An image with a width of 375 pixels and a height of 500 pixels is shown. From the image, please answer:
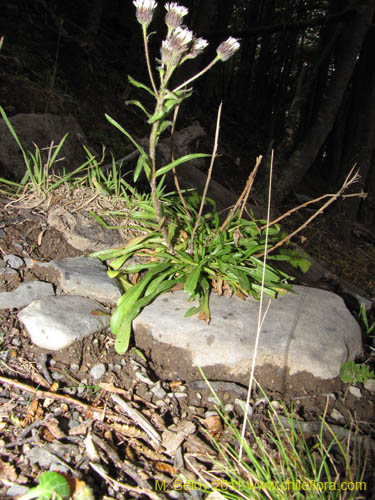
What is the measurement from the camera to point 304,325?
1.99 meters

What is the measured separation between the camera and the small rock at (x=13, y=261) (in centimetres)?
209

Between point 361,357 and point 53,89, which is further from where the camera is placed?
point 53,89

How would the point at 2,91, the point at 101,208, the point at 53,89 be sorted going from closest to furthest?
the point at 101,208, the point at 2,91, the point at 53,89

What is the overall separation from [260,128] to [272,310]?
790cm

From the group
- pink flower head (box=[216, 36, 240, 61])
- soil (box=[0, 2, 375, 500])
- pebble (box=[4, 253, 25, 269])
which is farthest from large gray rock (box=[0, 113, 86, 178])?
pink flower head (box=[216, 36, 240, 61])

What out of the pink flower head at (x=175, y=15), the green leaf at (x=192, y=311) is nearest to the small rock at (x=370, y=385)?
the green leaf at (x=192, y=311)

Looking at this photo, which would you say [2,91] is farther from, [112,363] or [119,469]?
[119,469]

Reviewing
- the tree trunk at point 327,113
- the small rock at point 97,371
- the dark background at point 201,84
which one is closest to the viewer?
the small rock at point 97,371

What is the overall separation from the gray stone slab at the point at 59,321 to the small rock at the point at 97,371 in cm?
17

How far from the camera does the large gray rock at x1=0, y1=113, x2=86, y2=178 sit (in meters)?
2.96

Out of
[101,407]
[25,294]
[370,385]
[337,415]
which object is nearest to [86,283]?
[25,294]

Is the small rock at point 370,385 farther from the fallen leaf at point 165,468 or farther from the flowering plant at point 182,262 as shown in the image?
the fallen leaf at point 165,468

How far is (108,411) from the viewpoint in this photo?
1.50m

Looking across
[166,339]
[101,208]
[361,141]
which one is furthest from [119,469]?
[361,141]
